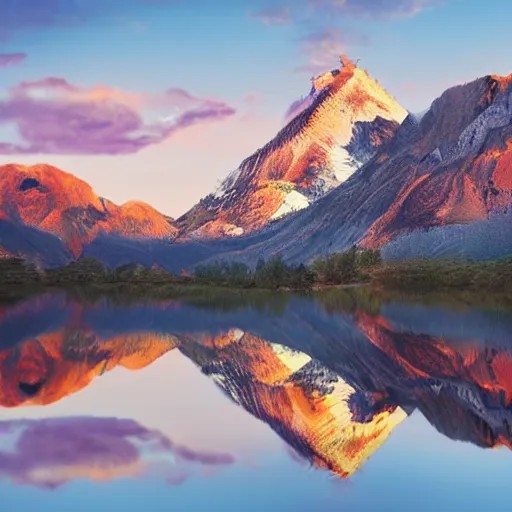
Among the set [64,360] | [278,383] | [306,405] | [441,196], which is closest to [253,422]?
[306,405]

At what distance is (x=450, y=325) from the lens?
34.0 m

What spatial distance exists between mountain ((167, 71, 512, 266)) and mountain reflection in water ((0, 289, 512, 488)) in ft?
354

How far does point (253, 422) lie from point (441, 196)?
157 metres

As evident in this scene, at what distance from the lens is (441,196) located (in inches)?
6550

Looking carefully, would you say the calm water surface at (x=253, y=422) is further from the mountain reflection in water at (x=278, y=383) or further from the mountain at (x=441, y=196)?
the mountain at (x=441, y=196)

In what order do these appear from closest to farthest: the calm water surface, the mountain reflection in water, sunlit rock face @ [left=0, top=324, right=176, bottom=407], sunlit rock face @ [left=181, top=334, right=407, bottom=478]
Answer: the calm water surface
the mountain reflection in water
sunlit rock face @ [left=181, top=334, right=407, bottom=478]
sunlit rock face @ [left=0, top=324, right=176, bottom=407]

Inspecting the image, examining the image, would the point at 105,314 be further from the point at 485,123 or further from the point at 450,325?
the point at 485,123

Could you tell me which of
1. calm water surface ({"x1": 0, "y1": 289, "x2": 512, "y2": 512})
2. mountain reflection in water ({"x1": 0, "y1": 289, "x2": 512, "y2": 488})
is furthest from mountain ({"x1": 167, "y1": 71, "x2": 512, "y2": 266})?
calm water surface ({"x1": 0, "y1": 289, "x2": 512, "y2": 512})

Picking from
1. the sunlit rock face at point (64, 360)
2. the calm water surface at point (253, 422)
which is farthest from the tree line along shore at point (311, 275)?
the calm water surface at point (253, 422)

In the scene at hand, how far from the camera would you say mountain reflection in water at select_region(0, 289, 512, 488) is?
11992 millimetres

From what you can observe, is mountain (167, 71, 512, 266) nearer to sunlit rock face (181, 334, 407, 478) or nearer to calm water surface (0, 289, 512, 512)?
calm water surface (0, 289, 512, 512)

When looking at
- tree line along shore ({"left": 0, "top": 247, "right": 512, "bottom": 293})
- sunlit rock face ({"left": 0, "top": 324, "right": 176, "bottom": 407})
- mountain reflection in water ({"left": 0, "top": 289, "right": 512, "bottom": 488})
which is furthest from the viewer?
tree line along shore ({"left": 0, "top": 247, "right": 512, "bottom": 293})

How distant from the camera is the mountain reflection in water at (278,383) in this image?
1199 centimetres

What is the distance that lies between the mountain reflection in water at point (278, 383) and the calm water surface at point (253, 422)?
5 centimetres
